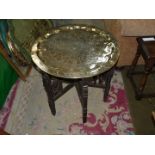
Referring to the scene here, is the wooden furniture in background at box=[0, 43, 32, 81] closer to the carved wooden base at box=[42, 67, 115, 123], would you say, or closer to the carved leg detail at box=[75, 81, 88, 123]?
the carved wooden base at box=[42, 67, 115, 123]

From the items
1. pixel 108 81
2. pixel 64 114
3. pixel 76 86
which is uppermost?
pixel 108 81

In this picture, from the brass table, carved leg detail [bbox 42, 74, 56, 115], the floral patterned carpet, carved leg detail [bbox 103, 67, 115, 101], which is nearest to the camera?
the brass table

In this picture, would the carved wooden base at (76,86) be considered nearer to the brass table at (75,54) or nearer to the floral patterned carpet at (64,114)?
the brass table at (75,54)

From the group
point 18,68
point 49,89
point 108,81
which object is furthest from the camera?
point 18,68

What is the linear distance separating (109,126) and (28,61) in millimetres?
1338

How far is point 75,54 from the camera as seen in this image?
2.27 m

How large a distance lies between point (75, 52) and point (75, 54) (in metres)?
0.03

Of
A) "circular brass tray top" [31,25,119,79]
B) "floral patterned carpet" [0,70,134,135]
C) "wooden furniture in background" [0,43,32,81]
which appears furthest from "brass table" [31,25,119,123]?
"wooden furniture in background" [0,43,32,81]

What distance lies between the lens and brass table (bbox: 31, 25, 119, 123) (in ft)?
6.91

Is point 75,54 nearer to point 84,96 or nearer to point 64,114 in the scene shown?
point 84,96

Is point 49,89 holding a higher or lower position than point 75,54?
lower

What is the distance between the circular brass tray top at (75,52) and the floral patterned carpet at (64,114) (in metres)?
0.79

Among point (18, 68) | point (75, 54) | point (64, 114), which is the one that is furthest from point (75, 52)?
point (18, 68)

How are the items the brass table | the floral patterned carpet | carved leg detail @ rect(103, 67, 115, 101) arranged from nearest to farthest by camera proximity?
the brass table
carved leg detail @ rect(103, 67, 115, 101)
the floral patterned carpet
